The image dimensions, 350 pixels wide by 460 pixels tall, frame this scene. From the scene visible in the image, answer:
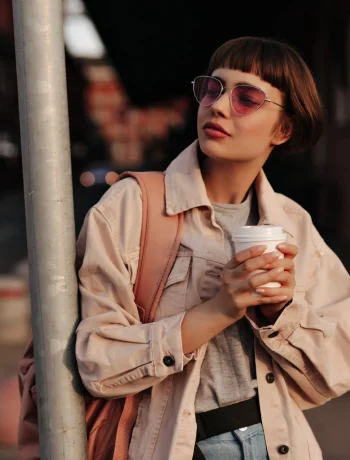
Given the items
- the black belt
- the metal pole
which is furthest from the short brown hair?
the black belt

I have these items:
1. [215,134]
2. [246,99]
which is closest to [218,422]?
[215,134]

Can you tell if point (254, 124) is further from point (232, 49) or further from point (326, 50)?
point (326, 50)

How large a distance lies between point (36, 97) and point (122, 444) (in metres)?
0.93

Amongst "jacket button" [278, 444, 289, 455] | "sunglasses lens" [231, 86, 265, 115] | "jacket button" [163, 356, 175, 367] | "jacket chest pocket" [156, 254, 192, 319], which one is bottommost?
"jacket button" [278, 444, 289, 455]

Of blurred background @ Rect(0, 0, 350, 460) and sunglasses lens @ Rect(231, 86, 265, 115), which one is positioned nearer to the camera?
sunglasses lens @ Rect(231, 86, 265, 115)

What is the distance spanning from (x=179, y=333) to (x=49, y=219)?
1.43 feet

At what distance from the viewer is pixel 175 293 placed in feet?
7.18

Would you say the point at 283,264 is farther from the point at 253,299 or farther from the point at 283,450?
the point at 283,450

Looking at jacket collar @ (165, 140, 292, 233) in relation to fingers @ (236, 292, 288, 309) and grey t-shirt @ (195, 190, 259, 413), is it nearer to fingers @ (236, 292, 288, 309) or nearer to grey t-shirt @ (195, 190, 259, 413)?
grey t-shirt @ (195, 190, 259, 413)

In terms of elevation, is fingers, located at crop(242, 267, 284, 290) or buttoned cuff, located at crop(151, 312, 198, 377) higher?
fingers, located at crop(242, 267, 284, 290)

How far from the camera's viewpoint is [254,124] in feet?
7.66

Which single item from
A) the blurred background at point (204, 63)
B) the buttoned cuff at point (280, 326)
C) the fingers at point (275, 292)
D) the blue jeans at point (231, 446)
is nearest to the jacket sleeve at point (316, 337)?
the buttoned cuff at point (280, 326)

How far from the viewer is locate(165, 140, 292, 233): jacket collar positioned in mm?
2264

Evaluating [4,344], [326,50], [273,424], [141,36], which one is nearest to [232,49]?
[273,424]
